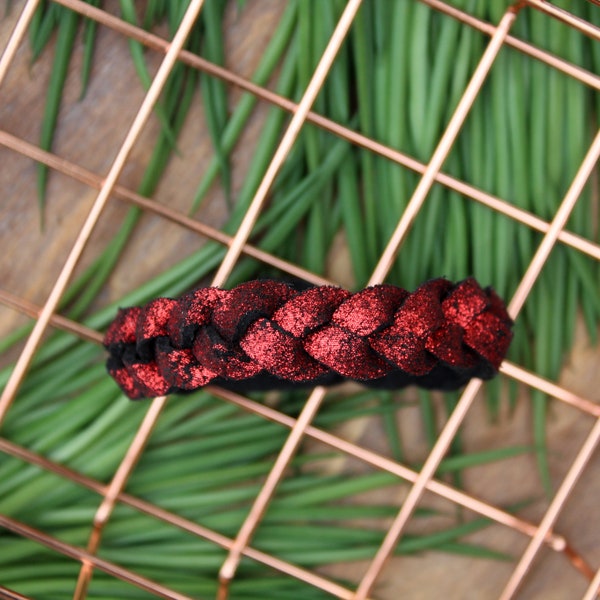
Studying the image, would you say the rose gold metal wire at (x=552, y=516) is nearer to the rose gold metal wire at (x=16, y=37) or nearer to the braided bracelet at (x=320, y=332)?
the braided bracelet at (x=320, y=332)

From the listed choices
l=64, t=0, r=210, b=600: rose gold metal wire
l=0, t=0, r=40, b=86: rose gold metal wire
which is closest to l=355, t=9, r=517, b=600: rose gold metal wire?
→ l=64, t=0, r=210, b=600: rose gold metal wire

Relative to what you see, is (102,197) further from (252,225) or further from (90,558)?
(90,558)

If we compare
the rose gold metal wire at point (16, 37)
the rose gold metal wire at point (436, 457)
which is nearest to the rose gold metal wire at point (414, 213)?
the rose gold metal wire at point (436, 457)

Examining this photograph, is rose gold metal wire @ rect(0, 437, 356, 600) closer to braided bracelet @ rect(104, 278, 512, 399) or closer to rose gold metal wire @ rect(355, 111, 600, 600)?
rose gold metal wire @ rect(355, 111, 600, 600)

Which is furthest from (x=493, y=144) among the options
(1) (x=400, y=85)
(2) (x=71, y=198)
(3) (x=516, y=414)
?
(2) (x=71, y=198)

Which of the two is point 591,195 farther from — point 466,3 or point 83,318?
point 83,318
